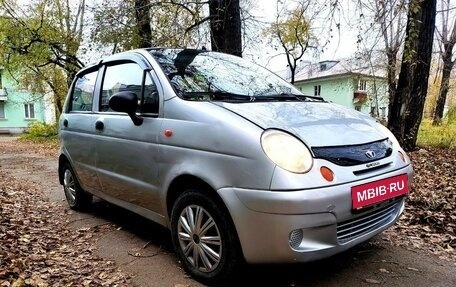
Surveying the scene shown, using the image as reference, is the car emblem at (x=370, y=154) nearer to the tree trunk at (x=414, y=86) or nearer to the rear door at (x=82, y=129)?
the rear door at (x=82, y=129)

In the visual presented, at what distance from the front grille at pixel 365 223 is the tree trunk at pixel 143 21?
→ 6.84m

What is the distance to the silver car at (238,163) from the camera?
2283 millimetres

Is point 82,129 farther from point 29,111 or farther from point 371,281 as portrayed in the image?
point 29,111

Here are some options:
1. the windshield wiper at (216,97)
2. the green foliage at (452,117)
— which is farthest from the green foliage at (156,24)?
the green foliage at (452,117)

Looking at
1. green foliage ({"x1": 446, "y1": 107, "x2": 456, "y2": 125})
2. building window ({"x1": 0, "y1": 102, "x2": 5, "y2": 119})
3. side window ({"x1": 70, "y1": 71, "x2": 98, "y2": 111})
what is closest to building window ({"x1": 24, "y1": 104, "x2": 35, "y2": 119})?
building window ({"x1": 0, "y1": 102, "x2": 5, "y2": 119})

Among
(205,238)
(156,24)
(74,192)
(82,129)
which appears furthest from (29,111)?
(205,238)

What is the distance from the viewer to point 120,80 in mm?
3777

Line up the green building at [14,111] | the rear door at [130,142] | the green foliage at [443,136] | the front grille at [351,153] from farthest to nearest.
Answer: the green building at [14,111]
the green foliage at [443,136]
the rear door at [130,142]
the front grille at [351,153]

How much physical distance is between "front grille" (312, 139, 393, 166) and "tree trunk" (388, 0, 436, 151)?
5.46 metres

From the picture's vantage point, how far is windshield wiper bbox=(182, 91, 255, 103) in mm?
3014

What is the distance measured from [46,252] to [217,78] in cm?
221

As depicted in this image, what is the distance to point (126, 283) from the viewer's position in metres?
2.84

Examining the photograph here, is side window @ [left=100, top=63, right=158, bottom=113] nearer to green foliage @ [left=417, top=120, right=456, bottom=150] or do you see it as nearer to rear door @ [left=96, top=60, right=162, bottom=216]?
rear door @ [left=96, top=60, right=162, bottom=216]

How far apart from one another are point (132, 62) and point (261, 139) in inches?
72.7
